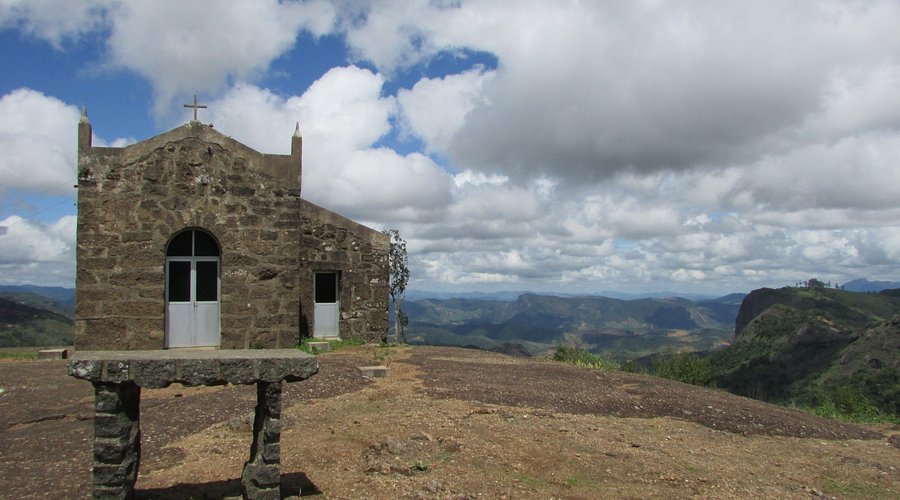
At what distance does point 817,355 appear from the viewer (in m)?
61.2

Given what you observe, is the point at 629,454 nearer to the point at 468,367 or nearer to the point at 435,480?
the point at 435,480

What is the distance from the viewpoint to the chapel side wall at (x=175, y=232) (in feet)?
46.6

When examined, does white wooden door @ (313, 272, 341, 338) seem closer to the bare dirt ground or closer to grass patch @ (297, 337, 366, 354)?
grass patch @ (297, 337, 366, 354)

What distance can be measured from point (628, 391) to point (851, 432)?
12.8 ft

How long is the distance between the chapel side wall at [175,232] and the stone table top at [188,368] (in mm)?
9058

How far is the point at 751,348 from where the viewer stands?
73062 mm

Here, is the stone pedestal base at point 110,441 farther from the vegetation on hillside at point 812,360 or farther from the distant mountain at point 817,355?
the distant mountain at point 817,355

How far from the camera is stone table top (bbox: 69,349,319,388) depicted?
18.4 feet

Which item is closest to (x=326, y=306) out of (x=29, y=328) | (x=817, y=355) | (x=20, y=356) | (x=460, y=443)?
(x=20, y=356)

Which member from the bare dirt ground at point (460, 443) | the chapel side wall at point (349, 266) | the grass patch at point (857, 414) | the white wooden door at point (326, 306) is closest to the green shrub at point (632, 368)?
the grass patch at point (857, 414)

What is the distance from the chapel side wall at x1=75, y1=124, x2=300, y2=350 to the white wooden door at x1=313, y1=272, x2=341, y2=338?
421cm

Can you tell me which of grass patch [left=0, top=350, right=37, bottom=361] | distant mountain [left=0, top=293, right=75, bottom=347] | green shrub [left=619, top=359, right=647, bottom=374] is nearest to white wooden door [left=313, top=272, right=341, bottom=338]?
grass patch [left=0, top=350, right=37, bottom=361]

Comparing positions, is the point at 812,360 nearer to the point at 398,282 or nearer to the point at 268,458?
the point at 398,282

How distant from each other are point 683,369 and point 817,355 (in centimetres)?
5139
